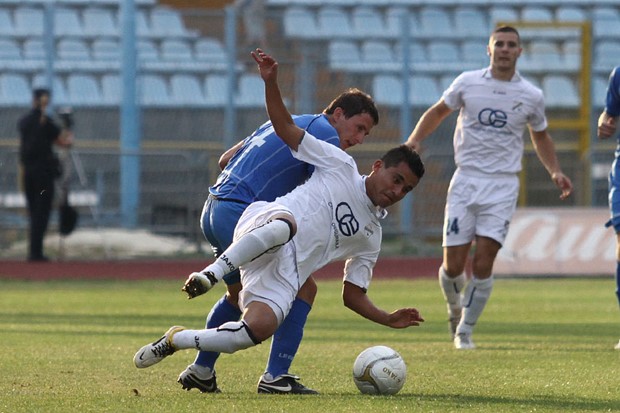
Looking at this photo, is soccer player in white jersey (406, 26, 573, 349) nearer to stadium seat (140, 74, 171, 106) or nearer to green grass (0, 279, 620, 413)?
green grass (0, 279, 620, 413)

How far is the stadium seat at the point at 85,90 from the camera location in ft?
73.0

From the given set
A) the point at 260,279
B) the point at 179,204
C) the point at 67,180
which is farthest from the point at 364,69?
the point at 260,279

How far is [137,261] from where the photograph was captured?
19812mm

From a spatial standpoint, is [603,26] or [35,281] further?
[603,26]

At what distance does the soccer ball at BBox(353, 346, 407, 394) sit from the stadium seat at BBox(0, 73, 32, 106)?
16.0m

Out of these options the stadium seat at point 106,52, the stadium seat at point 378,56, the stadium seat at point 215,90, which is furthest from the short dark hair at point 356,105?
the stadium seat at point 106,52

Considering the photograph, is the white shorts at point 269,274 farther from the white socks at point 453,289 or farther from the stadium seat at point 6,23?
the stadium seat at point 6,23

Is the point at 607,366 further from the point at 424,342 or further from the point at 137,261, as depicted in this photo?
the point at 137,261

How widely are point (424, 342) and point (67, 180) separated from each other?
10.3 meters

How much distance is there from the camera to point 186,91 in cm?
2150

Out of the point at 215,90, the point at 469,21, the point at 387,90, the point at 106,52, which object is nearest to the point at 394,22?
the point at 469,21

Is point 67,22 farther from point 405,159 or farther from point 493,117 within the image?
point 405,159

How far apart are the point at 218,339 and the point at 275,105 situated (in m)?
1.18

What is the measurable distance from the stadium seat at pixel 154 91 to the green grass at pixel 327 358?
5954mm
